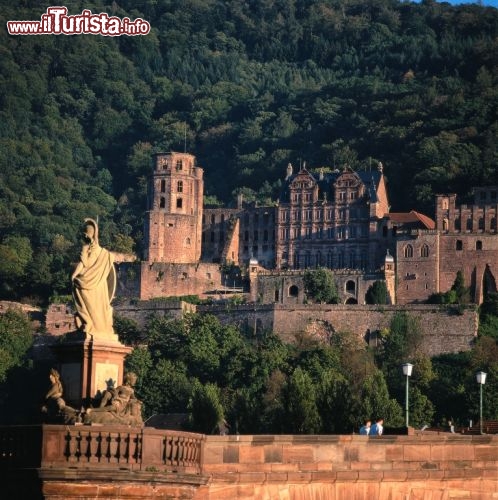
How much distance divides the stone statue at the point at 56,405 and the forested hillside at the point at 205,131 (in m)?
104

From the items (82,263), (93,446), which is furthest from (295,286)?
(93,446)

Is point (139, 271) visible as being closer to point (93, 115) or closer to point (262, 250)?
point (262, 250)

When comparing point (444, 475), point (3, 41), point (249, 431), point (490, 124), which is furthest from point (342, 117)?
point (444, 475)

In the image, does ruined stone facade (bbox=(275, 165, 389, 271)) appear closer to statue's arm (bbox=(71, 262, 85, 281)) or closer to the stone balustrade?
the stone balustrade

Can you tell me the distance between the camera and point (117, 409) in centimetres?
2819

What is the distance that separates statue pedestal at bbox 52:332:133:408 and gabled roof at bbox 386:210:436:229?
97.4 m

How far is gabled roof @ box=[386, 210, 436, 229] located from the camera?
127m

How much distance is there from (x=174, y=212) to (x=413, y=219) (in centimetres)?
1489

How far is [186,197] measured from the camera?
440 ft

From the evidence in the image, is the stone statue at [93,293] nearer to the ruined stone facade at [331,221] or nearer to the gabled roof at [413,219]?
the gabled roof at [413,219]

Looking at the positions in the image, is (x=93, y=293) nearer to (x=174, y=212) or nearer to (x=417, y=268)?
(x=417, y=268)

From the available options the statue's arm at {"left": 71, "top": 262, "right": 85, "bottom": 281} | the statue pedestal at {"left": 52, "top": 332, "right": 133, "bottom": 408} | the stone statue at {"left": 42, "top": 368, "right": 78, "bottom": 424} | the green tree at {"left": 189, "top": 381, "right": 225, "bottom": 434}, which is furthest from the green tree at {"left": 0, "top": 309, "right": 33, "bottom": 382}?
the stone statue at {"left": 42, "top": 368, "right": 78, "bottom": 424}

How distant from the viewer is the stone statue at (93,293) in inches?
1158

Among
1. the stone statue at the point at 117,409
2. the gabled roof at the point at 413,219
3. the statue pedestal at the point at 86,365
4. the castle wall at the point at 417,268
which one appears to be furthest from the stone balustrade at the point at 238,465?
the gabled roof at the point at 413,219
